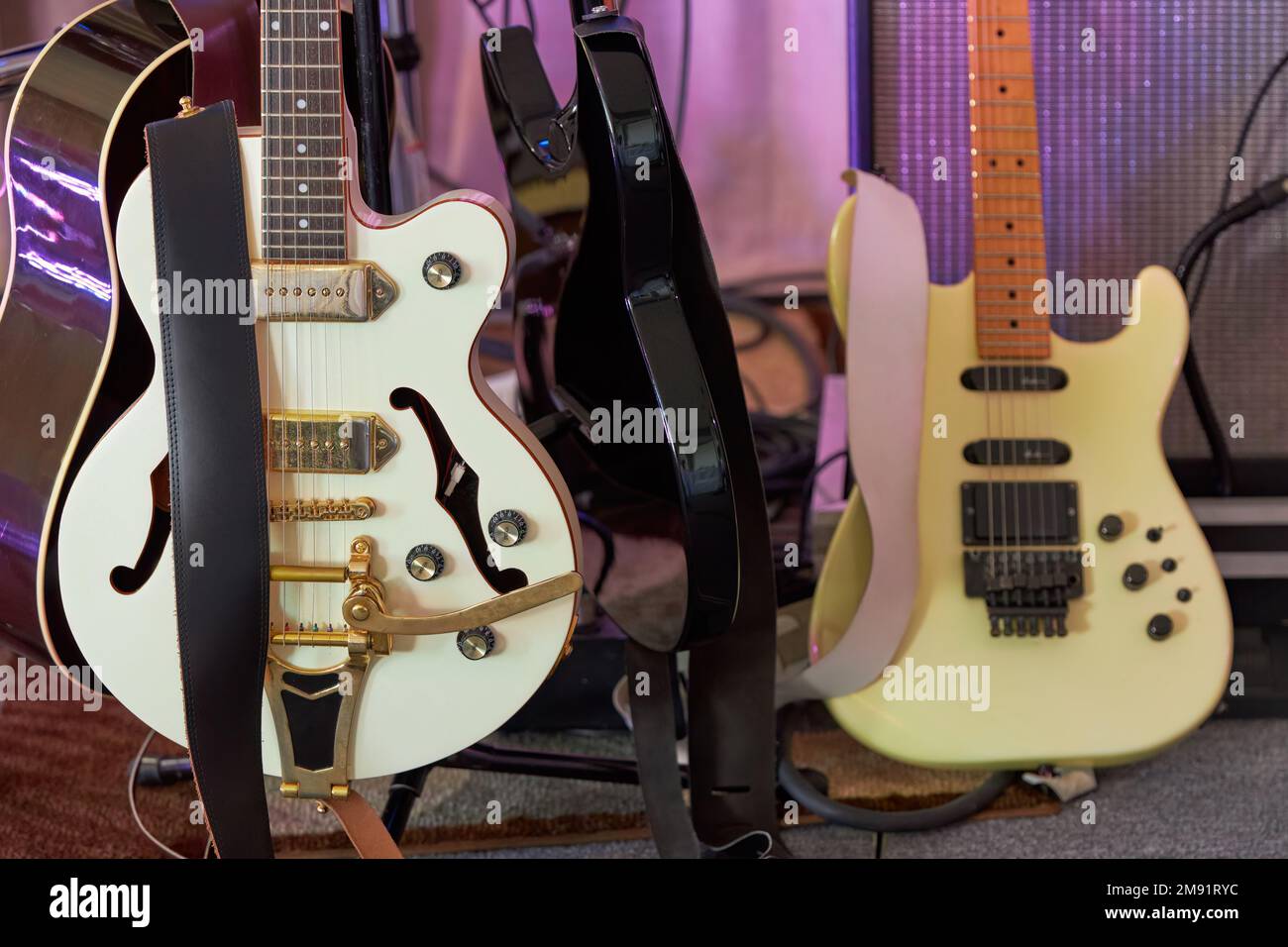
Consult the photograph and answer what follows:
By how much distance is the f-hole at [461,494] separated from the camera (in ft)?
2.57

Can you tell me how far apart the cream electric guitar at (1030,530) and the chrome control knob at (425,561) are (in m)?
0.59

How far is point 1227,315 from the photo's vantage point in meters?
1.44

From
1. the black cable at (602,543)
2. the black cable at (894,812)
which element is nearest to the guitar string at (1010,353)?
the black cable at (894,812)

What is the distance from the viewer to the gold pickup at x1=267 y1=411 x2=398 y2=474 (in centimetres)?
78

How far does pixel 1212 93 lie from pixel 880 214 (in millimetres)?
659

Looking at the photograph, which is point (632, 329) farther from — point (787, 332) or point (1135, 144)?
point (1135, 144)

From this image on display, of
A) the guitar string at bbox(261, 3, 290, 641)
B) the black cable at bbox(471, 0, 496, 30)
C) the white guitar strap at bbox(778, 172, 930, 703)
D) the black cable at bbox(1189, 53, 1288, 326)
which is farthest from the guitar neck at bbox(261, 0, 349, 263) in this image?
the black cable at bbox(1189, 53, 1288, 326)

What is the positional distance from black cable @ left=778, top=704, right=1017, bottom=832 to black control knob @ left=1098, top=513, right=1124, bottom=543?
317 millimetres

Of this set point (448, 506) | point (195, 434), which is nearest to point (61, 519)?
point (195, 434)

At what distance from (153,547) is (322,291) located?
254 mm

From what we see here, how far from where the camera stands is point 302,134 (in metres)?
0.78
